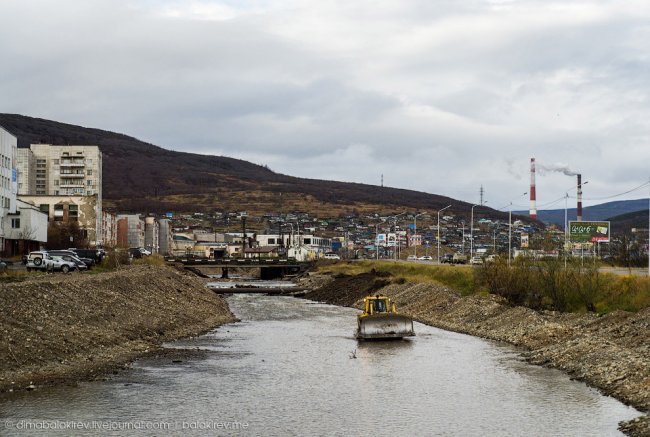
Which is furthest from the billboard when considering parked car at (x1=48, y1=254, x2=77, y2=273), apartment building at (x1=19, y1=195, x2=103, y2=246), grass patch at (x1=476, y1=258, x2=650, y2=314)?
apartment building at (x1=19, y1=195, x2=103, y2=246)

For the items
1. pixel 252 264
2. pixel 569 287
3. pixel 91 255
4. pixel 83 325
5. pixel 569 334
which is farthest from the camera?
pixel 252 264

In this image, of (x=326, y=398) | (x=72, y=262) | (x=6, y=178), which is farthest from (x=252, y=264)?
(x=326, y=398)

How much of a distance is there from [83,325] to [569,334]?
2661cm

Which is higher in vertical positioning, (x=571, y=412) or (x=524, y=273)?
(x=524, y=273)

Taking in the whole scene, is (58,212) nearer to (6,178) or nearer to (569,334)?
(6,178)

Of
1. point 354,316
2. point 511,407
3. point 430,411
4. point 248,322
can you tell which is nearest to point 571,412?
point 511,407

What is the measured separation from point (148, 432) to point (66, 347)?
43.6 feet

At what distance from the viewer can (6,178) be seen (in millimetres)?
121312

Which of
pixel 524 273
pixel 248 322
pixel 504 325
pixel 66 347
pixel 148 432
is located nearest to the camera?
pixel 148 432

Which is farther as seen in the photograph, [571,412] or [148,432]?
[571,412]

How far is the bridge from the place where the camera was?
164 meters

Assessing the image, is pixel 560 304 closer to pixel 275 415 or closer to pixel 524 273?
pixel 524 273

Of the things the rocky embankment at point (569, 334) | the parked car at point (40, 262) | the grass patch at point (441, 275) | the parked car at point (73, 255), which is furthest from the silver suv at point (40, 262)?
the grass patch at point (441, 275)

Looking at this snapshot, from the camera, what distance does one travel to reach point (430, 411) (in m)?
29.9
